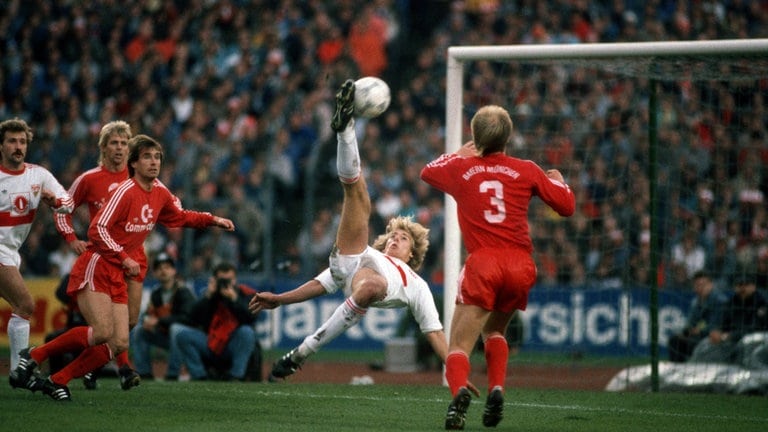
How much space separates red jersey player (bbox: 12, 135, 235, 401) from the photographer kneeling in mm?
3497

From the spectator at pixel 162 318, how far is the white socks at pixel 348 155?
535 centimetres

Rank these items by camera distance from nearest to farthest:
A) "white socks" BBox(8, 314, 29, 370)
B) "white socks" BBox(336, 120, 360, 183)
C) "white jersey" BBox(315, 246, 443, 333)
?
"white socks" BBox(336, 120, 360, 183)
"white jersey" BBox(315, 246, 443, 333)
"white socks" BBox(8, 314, 29, 370)

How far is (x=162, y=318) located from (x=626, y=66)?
5969mm

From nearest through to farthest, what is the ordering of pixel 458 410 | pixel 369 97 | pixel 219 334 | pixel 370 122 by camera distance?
1. pixel 458 410
2. pixel 369 97
3. pixel 219 334
4. pixel 370 122

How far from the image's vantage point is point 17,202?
9.86m

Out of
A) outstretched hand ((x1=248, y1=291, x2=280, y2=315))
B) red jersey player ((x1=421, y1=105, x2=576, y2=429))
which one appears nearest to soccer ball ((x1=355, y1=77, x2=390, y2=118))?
red jersey player ((x1=421, y1=105, x2=576, y2=429))

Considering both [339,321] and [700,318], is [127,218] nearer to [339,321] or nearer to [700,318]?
[339,321]

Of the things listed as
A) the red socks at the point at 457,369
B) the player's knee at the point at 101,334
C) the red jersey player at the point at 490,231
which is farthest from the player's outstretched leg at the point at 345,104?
the player's knee at the point at 101,334

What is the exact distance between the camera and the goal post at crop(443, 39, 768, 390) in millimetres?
11539

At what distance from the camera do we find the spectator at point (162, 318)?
13.6 meters

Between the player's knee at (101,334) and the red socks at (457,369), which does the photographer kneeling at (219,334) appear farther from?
the red socks at (457,369)

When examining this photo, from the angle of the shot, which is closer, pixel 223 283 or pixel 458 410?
pixel 458 410

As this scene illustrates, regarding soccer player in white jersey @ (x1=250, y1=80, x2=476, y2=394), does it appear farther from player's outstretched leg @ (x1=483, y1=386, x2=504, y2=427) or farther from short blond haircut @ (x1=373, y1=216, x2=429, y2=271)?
player's outstretched leg @ (x1=483, y1=386, x2=504, y2=427)

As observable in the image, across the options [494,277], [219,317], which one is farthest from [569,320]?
[494,277]
